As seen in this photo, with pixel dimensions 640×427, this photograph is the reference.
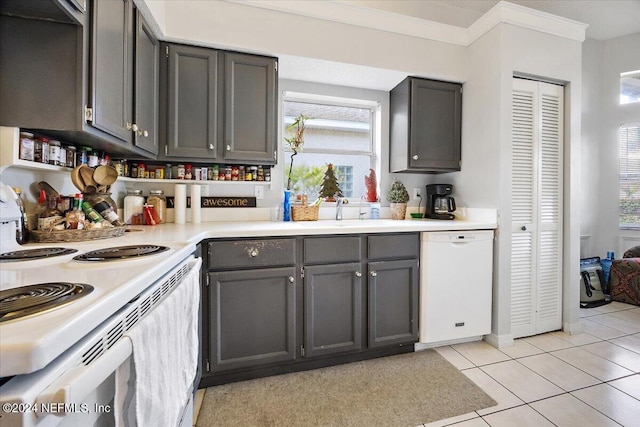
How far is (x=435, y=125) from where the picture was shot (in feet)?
8.85

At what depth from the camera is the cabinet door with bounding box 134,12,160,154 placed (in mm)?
1729

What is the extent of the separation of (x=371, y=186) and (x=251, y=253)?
1568mm

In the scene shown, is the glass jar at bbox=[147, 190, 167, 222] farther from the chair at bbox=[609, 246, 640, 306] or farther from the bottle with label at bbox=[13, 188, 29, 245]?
the chair at bbox=[609, 246, 640, 306]

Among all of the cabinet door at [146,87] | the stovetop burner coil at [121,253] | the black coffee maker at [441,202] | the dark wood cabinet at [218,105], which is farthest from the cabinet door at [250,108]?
the black coffee maker at [441,202]

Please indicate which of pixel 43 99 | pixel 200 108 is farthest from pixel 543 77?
pixel 43 99

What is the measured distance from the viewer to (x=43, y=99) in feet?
3.84

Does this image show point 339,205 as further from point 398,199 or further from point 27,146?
point 27,146

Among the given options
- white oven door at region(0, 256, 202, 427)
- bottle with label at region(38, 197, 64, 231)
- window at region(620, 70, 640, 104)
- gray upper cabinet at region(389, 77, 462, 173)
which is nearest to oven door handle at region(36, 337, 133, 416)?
white oven door at region(0, 256, 202, 427)

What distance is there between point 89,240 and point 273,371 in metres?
1.33

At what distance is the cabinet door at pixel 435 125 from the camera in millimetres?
2654

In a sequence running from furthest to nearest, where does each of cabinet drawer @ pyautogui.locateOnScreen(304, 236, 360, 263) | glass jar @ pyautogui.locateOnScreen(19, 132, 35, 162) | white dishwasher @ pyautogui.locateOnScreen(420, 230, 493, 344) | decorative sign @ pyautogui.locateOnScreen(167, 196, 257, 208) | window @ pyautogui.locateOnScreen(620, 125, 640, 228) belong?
window @ pyautogui.locateOnScreen(620, 125, 640, 228), decorative sign @ pyautogui.locateOnScreen(167, 196, 257, 208), white dishwasher @ pyautogui.locateOnScreen(420, 230, 493, 344), cabinet drawer @ pyautogui.locateOnScreen(304, 236, 360, 263), glass jar @ pyautogui.locateOnScreen(19, 132, 35, 162)

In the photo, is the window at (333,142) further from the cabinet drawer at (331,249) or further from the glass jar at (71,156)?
the glass jar at (71,156)

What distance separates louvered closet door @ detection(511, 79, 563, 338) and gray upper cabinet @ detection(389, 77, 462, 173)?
486 mm

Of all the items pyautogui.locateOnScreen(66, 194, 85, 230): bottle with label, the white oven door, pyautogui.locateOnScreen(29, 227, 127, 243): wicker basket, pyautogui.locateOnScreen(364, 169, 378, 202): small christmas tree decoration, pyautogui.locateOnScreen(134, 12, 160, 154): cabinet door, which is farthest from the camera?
pyautogui.locateOnScreen(364, 169, 378, 202): small christmas tree decoration
